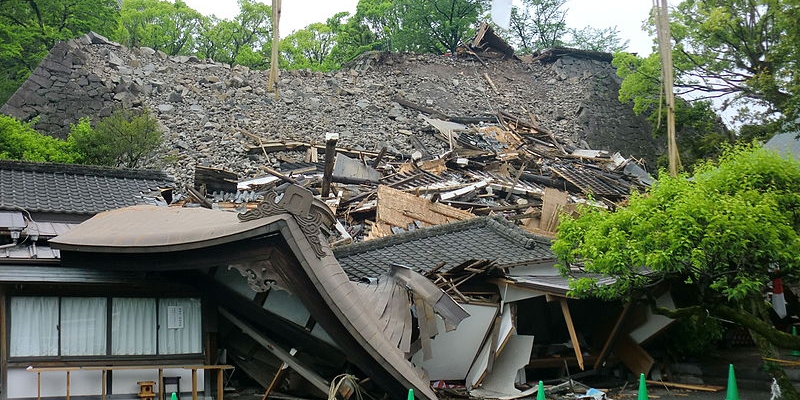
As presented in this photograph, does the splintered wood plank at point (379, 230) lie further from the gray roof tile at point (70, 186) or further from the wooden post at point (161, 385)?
the wooden post at point (161, 385)

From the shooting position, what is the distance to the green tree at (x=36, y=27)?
3788cm

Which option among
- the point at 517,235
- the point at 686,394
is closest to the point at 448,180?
the point at 517,235

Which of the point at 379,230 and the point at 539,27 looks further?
the point at 539,27

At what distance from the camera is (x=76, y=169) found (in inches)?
547

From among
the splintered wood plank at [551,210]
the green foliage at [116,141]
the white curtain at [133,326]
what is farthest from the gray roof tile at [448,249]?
the green foliage at [116,141]

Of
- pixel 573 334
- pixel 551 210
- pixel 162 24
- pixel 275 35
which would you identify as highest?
pixel 162 24

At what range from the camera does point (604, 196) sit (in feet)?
92.9

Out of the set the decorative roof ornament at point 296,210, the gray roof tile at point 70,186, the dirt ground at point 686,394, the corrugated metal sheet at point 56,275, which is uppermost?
the decorative roof ornament at point 296,210

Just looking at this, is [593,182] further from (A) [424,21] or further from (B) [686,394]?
(A) [424,21]

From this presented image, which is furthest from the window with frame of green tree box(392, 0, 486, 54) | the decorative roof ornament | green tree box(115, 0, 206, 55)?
green tree box(115, 0, 206, 55)

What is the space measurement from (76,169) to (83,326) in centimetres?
382

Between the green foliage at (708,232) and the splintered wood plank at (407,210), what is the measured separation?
867 cm

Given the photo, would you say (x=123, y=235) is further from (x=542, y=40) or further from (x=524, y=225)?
(x=542, y=40)

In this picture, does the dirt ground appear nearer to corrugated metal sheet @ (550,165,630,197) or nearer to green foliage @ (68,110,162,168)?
corrugated metal sheet @ (550,165,630,197)
